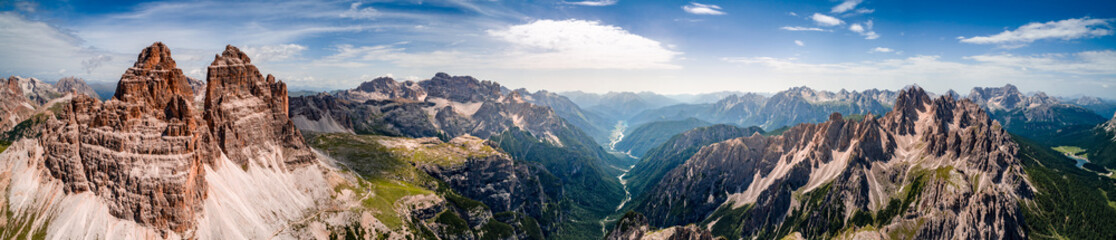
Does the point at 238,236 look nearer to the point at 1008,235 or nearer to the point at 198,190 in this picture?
the point at 198,190

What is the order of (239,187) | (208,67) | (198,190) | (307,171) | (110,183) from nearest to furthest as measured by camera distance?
(110,183)
(198,190)
(239,187)
(208,67)
(307,171)

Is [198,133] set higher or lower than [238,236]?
higher

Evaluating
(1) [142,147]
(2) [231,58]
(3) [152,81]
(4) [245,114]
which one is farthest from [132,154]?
(2) [231,58]

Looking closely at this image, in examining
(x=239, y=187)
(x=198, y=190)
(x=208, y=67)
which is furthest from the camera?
(x=208, y=67)

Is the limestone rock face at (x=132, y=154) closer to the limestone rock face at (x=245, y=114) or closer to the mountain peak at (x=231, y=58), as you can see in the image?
the limestone rock face at (x=245, y=114)

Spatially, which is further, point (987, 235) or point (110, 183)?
point (987, 235)

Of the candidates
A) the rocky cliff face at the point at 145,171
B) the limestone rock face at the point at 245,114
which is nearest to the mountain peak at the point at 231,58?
the limestone rock face at the point at 245,114

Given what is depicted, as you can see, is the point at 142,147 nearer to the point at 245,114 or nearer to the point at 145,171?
the point at 145,171

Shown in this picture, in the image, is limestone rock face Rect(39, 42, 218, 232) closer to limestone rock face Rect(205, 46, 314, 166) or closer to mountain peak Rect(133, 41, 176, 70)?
mountain peak Rect(133, 41, 176, 70)

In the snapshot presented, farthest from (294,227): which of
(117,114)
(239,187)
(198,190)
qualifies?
(117,114)
